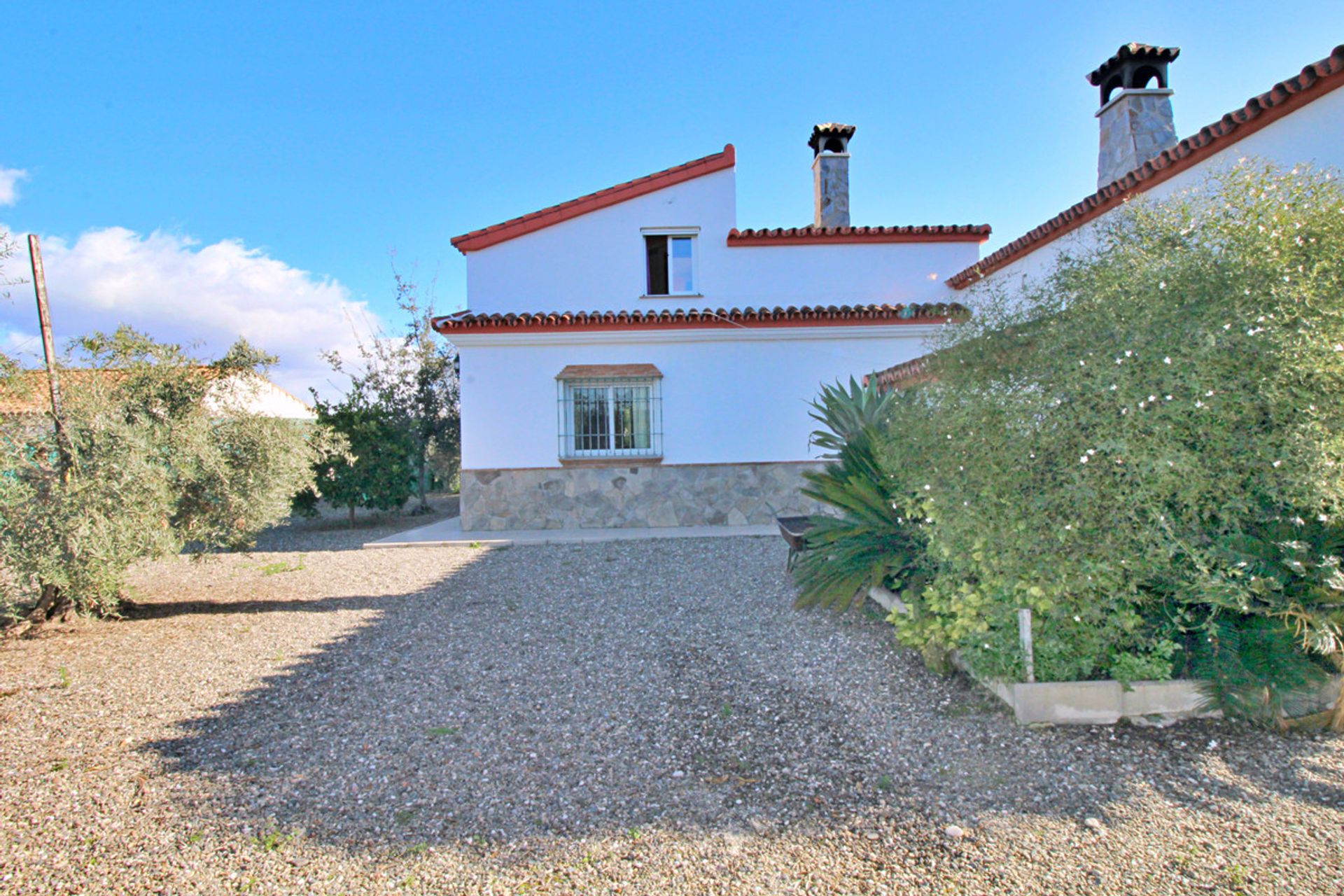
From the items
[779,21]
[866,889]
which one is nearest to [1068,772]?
[866,889]

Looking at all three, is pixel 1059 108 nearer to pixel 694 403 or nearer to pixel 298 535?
pixel 694 403

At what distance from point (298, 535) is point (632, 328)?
715 cm

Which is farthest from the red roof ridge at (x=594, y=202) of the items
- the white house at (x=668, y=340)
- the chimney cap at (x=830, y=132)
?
the chimney cap at (x=830, y=132)

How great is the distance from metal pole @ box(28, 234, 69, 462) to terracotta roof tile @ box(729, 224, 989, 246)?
9.33m

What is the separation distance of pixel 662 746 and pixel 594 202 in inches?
417

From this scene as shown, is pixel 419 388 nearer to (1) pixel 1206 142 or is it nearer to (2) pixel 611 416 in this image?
(2) pixel 611 416

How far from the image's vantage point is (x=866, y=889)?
2.25 meters

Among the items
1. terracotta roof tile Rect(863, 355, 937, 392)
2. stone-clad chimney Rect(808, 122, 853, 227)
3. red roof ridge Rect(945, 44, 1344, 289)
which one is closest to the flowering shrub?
terracotta roof tile Rect(863, 355, 937, 392)

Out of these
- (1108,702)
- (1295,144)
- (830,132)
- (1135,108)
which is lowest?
(1108,702)

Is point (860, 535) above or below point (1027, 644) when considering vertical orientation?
above

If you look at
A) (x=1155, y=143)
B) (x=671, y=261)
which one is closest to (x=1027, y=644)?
(x=1155, y=143)

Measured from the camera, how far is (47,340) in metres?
5.32

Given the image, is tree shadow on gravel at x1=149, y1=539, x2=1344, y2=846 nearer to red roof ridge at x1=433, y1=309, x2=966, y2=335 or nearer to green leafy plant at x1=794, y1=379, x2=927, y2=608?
green leafy plant at x1=794, y1=379, x2=927, y2=608

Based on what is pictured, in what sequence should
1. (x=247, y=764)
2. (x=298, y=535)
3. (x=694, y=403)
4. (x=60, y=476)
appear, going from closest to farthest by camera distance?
(x=247, y=764), (x=60, y=476), (x=694, y=403), (x=298, y=535)
